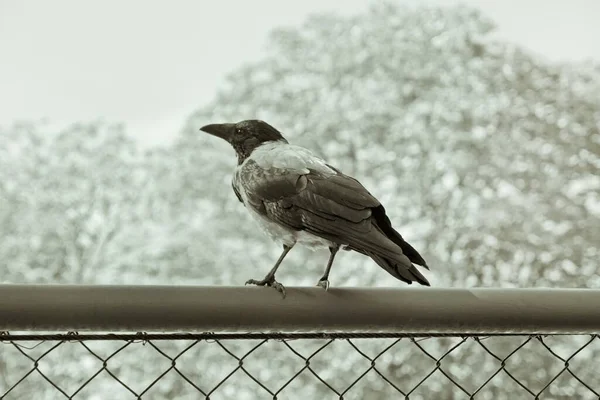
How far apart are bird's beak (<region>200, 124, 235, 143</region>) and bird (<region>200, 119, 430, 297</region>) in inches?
9.5

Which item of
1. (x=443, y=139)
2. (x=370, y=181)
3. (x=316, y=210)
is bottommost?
(x=370, y=181)

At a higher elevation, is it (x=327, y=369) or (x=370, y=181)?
(x=370, y=181)

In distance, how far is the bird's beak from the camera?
1826mm

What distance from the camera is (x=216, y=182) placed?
5836 mm

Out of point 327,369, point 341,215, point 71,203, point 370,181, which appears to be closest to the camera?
point 341,215

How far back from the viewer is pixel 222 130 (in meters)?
1.85

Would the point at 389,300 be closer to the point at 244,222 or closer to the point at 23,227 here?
the point at 244,222

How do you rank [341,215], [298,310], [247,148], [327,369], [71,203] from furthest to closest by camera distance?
[71,203] → [327,369] → [247,148] → [341,215] → [298,310]

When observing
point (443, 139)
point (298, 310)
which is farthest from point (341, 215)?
point (443, 139)

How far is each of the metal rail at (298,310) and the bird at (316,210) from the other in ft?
0.15

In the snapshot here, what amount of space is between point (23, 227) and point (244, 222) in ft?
5.56

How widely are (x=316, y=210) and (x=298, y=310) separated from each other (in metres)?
0.35

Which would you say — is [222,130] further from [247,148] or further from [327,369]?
[327,369]

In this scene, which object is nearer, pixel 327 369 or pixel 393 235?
pixel 393 235
